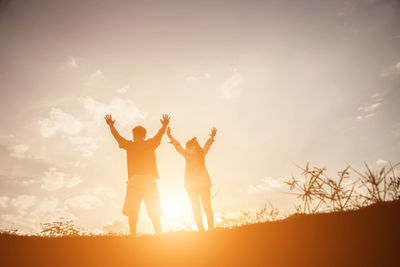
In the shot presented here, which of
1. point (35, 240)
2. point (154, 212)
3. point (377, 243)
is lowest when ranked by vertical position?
point (377, 243)

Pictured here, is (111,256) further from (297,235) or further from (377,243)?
(377,243)

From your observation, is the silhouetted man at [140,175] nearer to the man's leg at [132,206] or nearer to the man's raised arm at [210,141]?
the man's leg at [132,206]

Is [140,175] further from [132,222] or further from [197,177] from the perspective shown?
[197,177]

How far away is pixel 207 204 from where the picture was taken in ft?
21.5

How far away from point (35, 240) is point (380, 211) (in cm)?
622

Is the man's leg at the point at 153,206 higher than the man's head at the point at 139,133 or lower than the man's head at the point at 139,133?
lower

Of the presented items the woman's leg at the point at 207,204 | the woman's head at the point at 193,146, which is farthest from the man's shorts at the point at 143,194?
the woman's head at the point at 193,146

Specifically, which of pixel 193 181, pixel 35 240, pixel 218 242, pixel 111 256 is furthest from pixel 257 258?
pixel 35 240

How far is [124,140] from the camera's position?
6.56 m

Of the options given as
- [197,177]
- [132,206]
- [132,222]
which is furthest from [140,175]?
[197,177]

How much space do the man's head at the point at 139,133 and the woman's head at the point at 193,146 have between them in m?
1.34

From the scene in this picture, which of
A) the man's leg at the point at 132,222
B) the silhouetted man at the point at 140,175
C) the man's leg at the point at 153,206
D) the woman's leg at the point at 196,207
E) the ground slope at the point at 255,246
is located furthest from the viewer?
the woman's leg at the point at 196,207

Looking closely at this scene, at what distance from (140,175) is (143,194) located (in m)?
0.46

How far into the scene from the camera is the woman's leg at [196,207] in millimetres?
6504
